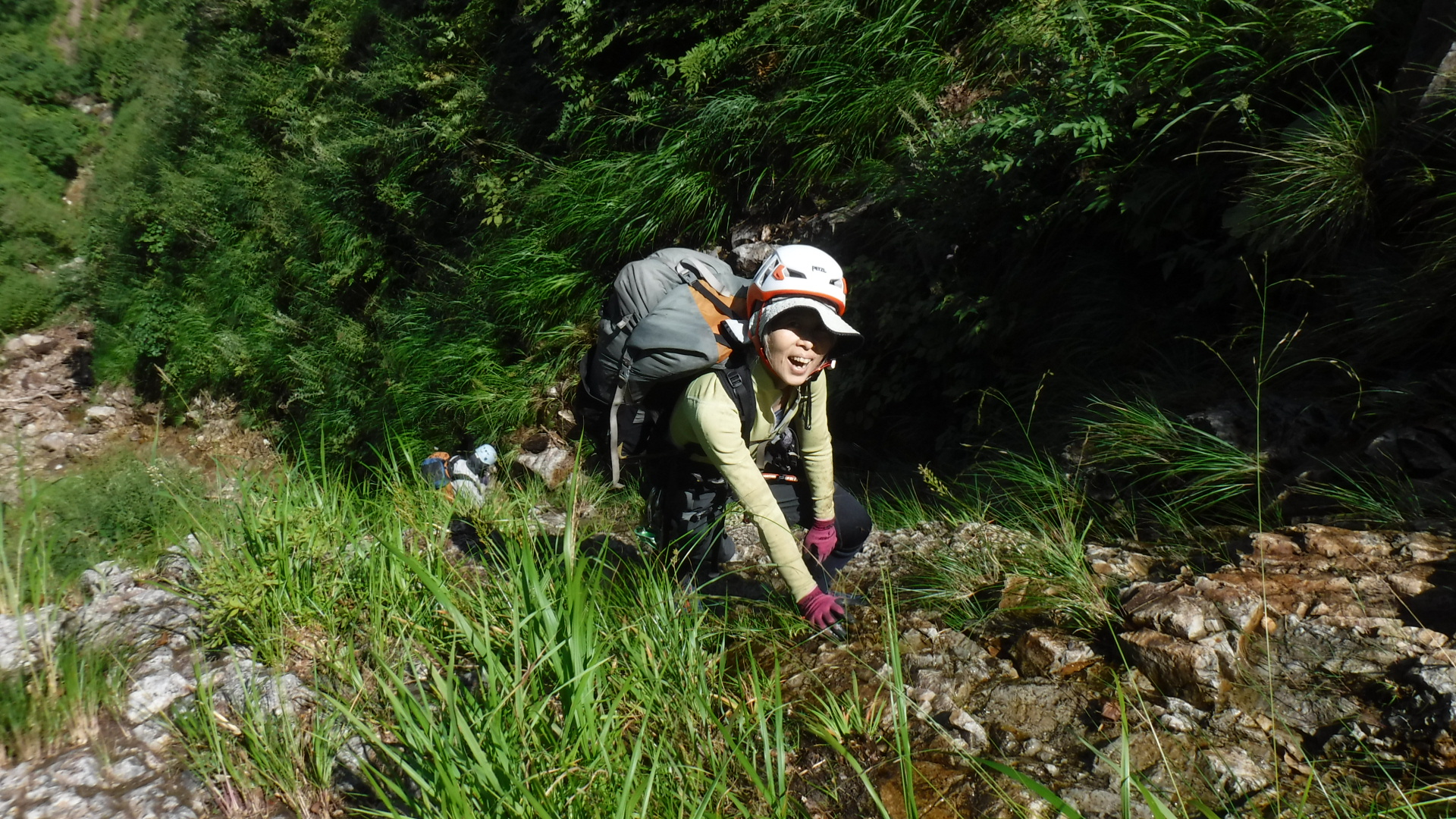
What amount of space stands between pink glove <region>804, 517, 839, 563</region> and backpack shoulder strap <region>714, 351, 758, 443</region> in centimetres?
59

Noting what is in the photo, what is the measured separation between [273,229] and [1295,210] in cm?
1052

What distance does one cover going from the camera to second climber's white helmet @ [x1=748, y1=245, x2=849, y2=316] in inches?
114

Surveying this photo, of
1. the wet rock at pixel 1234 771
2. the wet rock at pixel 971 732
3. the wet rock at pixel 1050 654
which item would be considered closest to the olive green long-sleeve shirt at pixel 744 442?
the wet rock at pixel 971 732

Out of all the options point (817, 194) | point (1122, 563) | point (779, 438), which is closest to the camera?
point (1122, 563)

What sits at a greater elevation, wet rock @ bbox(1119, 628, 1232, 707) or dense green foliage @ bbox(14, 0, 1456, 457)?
dense green foliage @ bbox(14, 0, 1456, 457)

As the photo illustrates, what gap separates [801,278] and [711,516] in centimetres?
105

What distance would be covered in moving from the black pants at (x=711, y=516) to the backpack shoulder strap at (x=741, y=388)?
1.30ft

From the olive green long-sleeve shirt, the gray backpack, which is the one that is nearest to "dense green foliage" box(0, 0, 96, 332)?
the gray backpack

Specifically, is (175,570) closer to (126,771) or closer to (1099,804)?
(126,771)

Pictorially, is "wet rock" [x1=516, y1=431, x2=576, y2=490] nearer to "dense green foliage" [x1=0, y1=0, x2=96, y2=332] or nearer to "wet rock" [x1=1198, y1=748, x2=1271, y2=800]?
"wet rock" [x1=1198, y1=748, x2=1271, y2=800]

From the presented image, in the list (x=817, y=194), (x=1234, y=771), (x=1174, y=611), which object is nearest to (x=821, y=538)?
(x=1174, y=611)

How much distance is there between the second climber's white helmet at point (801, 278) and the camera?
9.46 ft

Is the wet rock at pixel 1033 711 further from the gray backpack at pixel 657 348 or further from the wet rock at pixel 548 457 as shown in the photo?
the wet rock at pixel 548 457

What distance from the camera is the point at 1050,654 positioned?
9.11 feet
